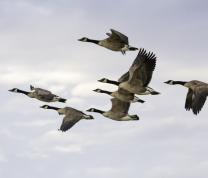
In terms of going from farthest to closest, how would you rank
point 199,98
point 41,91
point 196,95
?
1. point 41,91
2. point 196,95
3. point 199,98

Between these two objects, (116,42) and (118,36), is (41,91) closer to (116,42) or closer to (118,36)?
(116,42)

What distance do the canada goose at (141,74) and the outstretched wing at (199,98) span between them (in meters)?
2.06

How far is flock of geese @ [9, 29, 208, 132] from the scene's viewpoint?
46.7m

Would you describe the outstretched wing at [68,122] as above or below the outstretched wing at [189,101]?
below

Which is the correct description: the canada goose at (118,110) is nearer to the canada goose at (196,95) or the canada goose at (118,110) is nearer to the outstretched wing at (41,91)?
the outstretched wing at (41,91)

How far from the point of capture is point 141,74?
4684cm

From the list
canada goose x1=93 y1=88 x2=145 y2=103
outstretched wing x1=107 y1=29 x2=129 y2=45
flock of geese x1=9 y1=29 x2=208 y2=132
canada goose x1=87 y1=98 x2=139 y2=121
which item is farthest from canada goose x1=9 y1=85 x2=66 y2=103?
outstretched wing x1=107 y1=29 x2=129 y2=45

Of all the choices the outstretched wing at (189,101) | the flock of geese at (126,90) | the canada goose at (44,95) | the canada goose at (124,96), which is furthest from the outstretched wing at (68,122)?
the outstretched wing at (189,101)

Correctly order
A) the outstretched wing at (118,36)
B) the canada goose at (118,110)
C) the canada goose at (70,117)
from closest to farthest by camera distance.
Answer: the outstretched wing at (118,36) → the canada goose at (118,110) → the canada goose at (70,117)

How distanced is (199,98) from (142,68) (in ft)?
11.0

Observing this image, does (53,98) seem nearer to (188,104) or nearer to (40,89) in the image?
(40,89)

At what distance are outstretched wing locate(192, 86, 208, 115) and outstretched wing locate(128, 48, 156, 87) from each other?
2.60m

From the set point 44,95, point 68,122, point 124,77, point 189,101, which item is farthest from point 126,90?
point 44,95

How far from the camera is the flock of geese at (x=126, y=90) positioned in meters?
46.7
